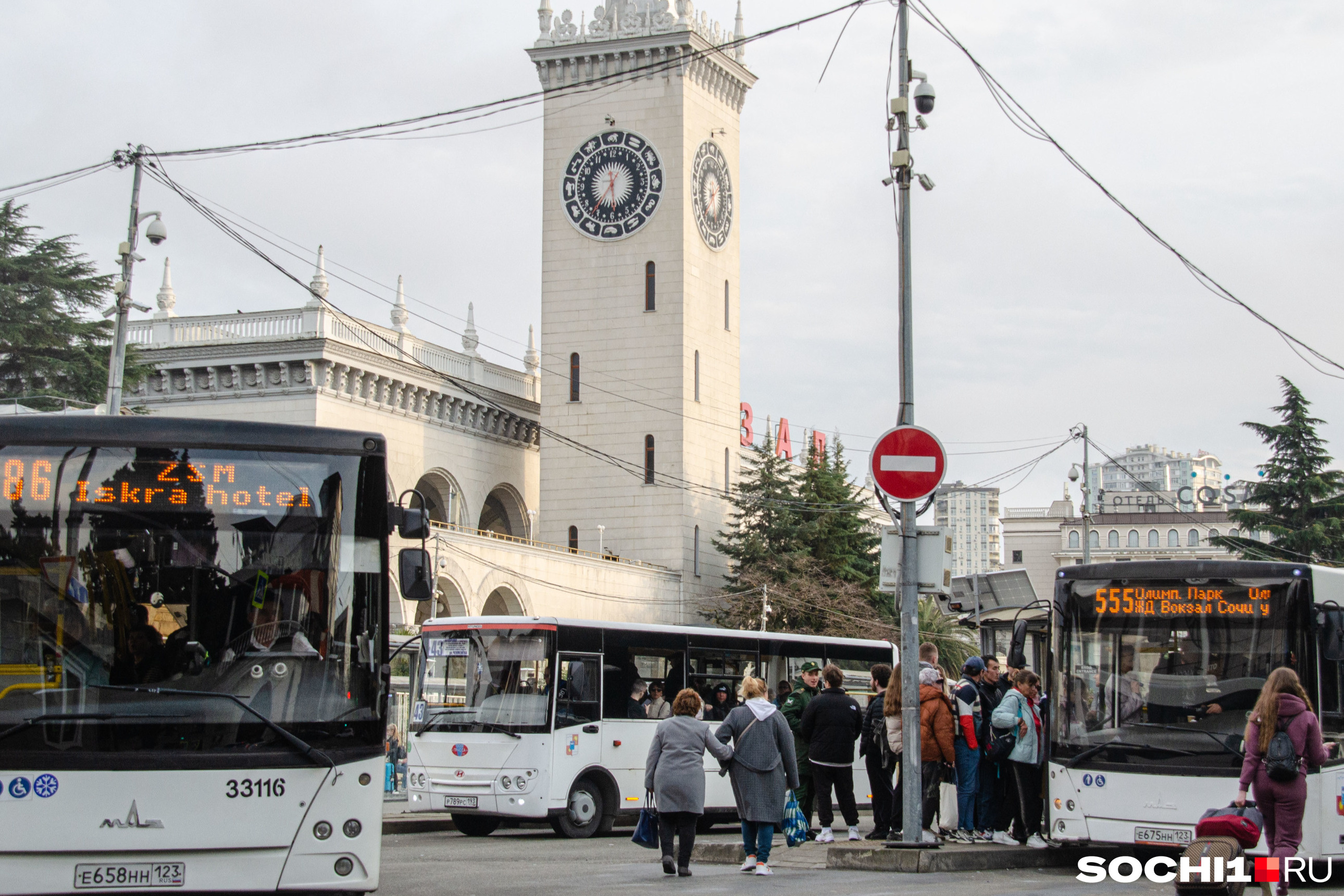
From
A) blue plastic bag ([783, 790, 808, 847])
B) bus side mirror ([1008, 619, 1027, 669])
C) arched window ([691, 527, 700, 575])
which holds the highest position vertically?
arched window ([691, 527, 700, 575])

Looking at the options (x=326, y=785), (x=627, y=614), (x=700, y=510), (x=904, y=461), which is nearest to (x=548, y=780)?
(x=904, y=461)

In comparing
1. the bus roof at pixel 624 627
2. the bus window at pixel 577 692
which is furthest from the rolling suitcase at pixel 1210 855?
the bus window at pixel 577 692

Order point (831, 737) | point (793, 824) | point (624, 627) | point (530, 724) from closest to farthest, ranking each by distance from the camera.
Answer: point (793, 824)
point (831, 737)
point (530, 724)
point (624, 627)

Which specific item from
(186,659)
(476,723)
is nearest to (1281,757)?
(186,659)

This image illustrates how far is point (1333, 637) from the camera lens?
12484 mm

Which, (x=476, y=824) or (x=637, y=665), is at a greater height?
(x=637, y=665)

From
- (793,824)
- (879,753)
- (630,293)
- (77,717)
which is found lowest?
(793,824)

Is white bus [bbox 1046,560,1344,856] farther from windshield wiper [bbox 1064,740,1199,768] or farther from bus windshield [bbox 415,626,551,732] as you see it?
bus windshield [bbox 415,626,551,732]

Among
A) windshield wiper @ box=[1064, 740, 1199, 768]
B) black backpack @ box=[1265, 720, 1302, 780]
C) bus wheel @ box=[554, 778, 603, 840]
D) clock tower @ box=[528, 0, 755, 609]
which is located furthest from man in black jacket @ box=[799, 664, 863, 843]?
clock tower @ box=[528, 0, 755, 609]

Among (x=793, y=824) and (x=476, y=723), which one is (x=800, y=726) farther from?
(x=476, y=723)

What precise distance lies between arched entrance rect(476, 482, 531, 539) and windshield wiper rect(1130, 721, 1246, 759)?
46.4 meters

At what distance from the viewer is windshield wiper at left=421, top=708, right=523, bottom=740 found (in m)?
18.5

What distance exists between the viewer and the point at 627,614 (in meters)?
53.5

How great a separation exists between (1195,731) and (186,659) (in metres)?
7.76
